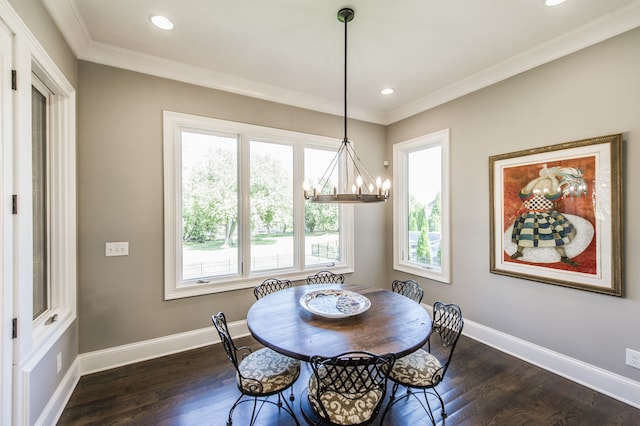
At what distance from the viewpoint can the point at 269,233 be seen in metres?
3.57

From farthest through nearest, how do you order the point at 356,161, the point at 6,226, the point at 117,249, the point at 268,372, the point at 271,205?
1. the point at 356,161
2. the point at 271,205
3. the point at 117,249
4. the point at 268,372
5. the point at 6,226

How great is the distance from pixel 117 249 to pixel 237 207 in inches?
49.8

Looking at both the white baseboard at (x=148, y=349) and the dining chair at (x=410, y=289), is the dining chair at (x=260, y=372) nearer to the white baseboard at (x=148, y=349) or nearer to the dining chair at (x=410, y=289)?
the white baseboard at (x=148, y=349)

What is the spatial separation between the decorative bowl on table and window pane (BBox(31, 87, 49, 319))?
201cm

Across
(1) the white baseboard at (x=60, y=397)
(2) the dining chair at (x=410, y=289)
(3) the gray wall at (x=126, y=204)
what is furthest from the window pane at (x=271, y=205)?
(1) the white baseboard at (x=60, y=397)

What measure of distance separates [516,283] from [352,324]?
6.87ft

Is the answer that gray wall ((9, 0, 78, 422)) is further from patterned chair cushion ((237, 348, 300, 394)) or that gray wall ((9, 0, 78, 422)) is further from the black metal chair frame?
the black metal chair frame

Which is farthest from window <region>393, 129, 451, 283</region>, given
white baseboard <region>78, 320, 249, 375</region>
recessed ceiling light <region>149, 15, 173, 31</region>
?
recessed ceiling light <region>149, 15, 173, 31</region>

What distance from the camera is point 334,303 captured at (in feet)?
7.42

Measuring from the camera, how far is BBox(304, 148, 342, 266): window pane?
387 cm

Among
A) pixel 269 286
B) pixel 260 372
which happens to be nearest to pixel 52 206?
pixel 269 286

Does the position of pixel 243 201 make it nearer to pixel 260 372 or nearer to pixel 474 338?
pixel 260 372

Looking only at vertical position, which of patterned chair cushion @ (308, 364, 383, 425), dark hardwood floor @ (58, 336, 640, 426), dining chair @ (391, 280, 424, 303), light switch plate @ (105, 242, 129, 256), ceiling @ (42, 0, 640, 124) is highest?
ceiling @ (42, 0, 640, 124)

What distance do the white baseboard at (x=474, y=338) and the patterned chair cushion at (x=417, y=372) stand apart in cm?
154
